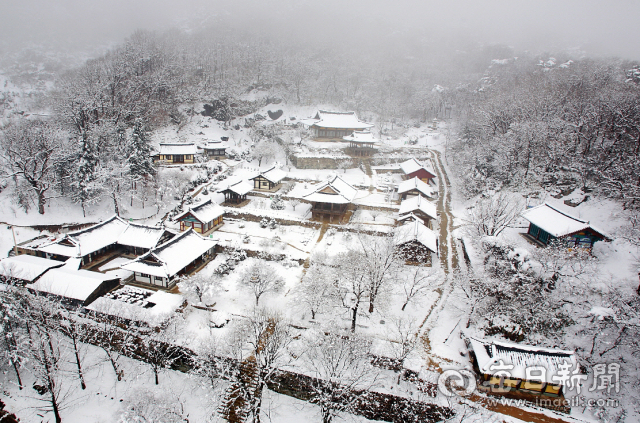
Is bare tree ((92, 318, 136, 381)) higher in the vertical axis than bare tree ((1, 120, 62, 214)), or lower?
lower

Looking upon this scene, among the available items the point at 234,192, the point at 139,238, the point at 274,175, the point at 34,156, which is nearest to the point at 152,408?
the point at 139,238

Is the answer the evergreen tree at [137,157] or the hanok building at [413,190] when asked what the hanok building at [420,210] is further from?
the evergreen tree at [137,157]

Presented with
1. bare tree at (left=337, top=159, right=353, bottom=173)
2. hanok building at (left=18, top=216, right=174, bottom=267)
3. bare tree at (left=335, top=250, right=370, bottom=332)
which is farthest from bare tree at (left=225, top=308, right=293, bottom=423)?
bare tree at (left=337, top=159, right=353, bottom=173)

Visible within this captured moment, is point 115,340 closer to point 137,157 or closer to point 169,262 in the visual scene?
point 169,262

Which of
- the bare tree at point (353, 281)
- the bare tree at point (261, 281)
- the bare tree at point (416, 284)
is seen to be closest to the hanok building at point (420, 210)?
the bare tree at point (416, 284)

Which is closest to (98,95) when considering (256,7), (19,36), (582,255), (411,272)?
(411,272)

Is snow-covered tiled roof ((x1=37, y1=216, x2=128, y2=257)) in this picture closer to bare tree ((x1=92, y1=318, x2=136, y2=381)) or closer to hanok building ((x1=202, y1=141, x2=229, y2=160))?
bare tree ((x1=92, y1=318, x2=136, y2=381))
